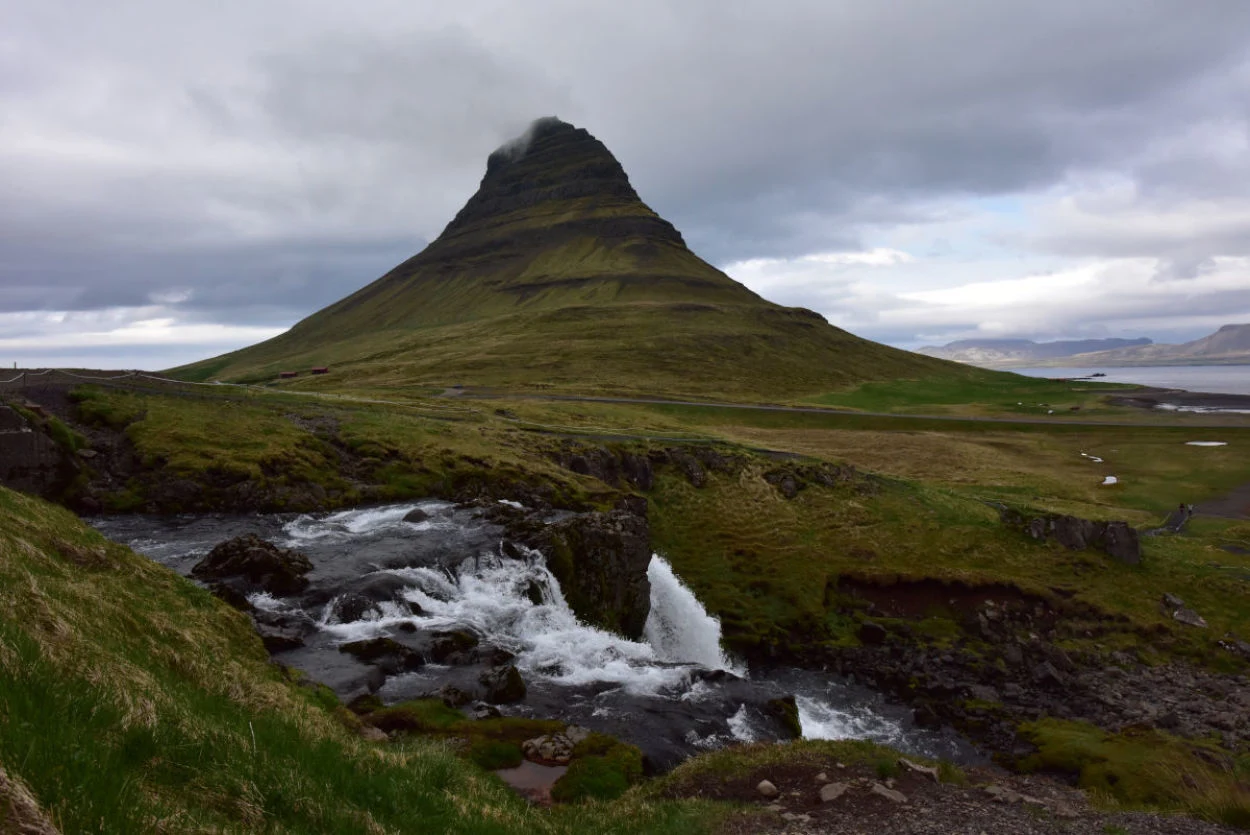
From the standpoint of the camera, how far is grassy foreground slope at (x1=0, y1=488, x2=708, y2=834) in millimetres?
6310

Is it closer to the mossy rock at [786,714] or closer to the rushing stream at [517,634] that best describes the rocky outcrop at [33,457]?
the rushing stream at [517,634]

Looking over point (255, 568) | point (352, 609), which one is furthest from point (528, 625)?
point (255, 568)

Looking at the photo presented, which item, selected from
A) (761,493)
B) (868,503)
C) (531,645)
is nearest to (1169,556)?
(868,503)

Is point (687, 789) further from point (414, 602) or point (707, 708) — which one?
point (414, 602)

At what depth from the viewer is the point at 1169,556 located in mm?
53156

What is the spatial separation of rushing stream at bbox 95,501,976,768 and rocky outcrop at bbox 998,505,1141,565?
94.2 feet

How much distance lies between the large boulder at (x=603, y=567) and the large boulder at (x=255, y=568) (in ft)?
40.1

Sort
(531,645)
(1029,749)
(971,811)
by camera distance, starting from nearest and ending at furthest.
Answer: (971,811) → (531,645) → (1029,749)

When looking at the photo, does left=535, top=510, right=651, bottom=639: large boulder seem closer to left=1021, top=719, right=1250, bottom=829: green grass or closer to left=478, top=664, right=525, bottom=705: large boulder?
left=478, top=664, right=525, bottom=705: large boulder

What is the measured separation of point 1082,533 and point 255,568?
58380 millimetres

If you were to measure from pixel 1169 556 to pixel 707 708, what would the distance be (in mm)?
49727

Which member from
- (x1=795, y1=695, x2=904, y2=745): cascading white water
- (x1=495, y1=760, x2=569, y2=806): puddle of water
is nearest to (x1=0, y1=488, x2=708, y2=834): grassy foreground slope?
(x1=495, y1=760, x2=569, y2=806): puddle of water

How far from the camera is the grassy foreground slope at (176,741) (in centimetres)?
631

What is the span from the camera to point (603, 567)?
37406 millimetres
